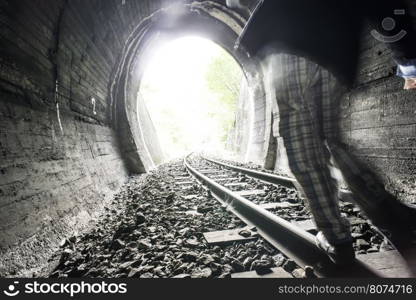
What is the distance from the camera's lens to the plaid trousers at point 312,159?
1422 mm

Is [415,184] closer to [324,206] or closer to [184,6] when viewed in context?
[324,206]

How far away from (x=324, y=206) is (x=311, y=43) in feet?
3.15

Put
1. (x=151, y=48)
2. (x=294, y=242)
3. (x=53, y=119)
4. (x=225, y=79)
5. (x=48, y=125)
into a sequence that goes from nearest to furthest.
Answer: (x=294, y=242), (x=48, y=125), (x=53, y=119), (x=151, y=48), (x=225, y=79)

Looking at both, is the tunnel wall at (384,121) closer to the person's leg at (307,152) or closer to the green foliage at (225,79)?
the person's leg at (307,152)

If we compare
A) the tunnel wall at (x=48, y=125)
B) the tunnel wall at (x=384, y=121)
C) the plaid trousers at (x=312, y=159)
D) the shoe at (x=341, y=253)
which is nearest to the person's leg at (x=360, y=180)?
the plaid trousers at (x=312, y=159)

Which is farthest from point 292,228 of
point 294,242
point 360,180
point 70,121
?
point 70,121

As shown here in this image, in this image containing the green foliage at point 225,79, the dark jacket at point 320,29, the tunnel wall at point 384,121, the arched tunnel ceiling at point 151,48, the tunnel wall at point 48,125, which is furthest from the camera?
the green foliage at point 225,79

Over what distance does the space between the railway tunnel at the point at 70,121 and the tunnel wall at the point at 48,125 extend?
1 centimetres

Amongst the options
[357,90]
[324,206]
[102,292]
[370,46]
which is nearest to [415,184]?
[357,90]

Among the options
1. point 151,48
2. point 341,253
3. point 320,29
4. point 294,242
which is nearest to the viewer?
point 341,253

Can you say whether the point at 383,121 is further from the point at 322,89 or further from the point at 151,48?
the point at 151,48

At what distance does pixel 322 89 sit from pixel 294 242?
1080 mm

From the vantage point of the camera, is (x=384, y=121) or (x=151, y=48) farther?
(x=151, y=48)

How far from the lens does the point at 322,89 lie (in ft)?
5.22
